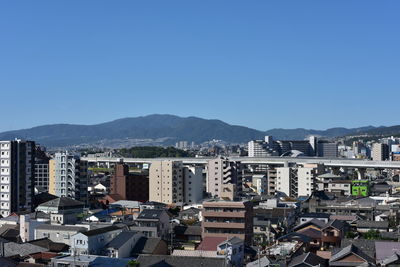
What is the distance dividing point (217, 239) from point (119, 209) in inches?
485

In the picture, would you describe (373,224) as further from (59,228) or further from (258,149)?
(258,149)

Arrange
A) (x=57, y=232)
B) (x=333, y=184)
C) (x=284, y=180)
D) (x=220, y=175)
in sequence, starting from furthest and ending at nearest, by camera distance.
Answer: (x=284, y=180) < (x=333, y=184) < (x=220, y=175) < (x=57, y=232)

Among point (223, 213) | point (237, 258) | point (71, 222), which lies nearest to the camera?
point (237, 258)

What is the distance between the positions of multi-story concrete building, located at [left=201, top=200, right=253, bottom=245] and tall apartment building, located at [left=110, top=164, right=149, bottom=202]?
17.4 m

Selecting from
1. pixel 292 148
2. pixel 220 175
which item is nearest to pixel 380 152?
pixel 292 148

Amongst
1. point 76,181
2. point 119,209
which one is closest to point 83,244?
point 119,209

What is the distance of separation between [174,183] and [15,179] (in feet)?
37.3

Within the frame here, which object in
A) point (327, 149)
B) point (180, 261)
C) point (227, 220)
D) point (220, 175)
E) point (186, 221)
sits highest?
point (327, 149)

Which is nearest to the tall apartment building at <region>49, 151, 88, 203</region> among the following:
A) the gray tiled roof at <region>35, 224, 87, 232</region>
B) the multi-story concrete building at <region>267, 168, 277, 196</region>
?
the gray tiled roof at <region>35, 224, 87, 232</region>

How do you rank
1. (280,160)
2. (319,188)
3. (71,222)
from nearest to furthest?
(71,222)
(319,188)
(280,160)

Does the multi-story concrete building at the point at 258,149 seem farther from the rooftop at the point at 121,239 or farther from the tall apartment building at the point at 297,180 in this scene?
the rooftop at the point at 121,239

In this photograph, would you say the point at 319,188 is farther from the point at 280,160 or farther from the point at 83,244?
the point at 83,244

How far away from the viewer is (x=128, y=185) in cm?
3997

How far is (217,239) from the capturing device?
1984 cm
